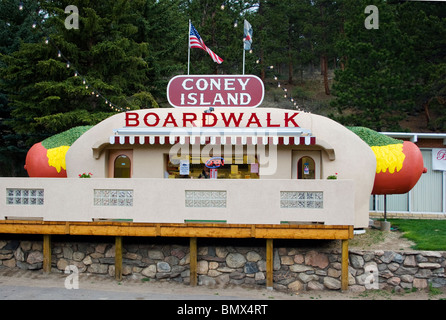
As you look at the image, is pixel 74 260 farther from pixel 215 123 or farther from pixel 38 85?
pixel 38 85

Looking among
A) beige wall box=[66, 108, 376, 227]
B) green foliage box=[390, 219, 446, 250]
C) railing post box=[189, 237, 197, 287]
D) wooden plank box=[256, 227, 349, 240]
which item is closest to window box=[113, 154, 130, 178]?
beige wall box=[66, 108, 376, 227]

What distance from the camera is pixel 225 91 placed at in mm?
13406

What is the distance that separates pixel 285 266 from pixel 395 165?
456 cm

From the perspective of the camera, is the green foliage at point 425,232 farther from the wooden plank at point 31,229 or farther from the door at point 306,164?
the wooden plank at point 31,229

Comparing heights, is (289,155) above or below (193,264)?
above

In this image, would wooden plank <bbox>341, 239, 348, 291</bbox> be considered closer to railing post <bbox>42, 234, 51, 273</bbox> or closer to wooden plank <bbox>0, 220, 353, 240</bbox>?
wooden plank <bbox>0, 220, 353, 240</bbox>

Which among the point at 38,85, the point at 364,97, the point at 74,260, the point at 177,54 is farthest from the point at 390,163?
the point at 177,54

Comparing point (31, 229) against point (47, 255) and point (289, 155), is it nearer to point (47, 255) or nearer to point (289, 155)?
point (47, 255)

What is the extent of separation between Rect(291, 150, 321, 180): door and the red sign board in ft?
6.75

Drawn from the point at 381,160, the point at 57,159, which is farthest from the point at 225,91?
the point at 57,159

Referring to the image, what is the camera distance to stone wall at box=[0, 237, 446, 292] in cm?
1091

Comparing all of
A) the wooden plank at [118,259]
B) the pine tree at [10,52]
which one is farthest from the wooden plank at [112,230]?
the pine tree at [10,52]

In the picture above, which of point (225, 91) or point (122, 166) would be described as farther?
point (225, 91)

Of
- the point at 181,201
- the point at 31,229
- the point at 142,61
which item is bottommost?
the point at 31,229
